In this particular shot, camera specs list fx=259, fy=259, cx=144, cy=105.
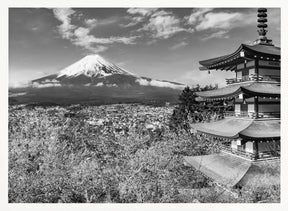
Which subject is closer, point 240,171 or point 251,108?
point 240,171

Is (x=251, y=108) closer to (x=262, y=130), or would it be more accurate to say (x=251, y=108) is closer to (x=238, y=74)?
(x=262, y=130)

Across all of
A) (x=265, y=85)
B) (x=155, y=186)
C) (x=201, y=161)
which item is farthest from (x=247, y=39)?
(x=155, y=186)

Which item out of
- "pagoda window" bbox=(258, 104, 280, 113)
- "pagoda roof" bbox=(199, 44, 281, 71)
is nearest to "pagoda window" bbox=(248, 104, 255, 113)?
"pagoda window" bbox=(258, 104, 280, 113)

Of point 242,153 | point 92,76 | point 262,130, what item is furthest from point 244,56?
point 92,76

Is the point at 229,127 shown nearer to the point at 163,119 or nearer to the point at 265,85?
the point at 265,85

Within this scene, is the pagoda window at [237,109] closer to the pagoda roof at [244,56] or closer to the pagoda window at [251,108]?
the pagoda window at [251,108]

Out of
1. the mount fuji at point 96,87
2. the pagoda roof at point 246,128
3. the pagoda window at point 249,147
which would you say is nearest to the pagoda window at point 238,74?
the pagoda roof at point 246,128
